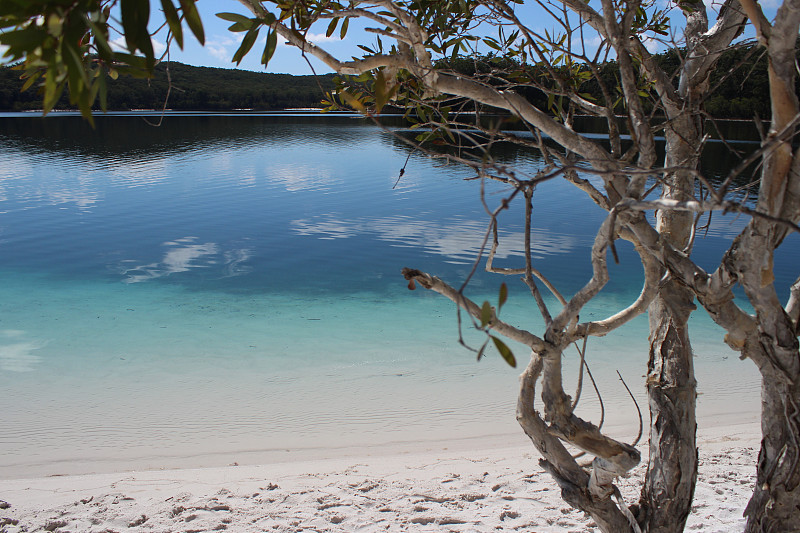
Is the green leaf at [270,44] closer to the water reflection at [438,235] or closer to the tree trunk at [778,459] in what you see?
the tree trunk at [778,459]

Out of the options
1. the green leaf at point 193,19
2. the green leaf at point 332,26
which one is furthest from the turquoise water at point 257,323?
the green leaf at point 193,19

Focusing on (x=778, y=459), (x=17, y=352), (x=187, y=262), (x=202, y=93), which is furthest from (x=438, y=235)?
(x=202, y=93)

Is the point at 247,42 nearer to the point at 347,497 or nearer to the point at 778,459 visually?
the point at 778,459

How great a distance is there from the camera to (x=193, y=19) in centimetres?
77

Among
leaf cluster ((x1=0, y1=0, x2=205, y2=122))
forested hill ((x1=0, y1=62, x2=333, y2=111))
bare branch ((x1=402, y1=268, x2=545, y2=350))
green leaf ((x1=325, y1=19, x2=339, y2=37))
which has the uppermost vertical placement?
forested hill ((x1=0, y1=62, x2=333, y2=111))

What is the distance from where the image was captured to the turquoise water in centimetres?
440

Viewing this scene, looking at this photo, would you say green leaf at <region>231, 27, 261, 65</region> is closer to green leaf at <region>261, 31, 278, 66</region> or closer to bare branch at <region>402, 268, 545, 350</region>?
green leaf at <region>261, 31, 278, 66</region>

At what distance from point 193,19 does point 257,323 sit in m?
5.86

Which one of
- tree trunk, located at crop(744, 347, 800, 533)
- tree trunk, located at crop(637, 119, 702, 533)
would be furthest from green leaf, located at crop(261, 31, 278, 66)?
tree trunk, located at crop(744, 347, 800, 533)

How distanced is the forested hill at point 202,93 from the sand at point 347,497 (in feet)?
156

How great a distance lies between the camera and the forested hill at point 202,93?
5088 centimetres

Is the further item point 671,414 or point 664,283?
point 671,414

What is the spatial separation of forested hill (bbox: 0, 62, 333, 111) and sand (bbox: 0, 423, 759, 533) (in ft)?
156

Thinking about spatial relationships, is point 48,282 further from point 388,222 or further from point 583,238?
point 583,238
